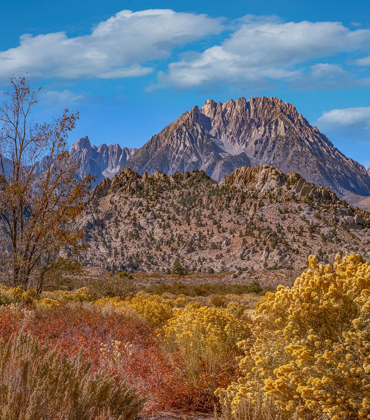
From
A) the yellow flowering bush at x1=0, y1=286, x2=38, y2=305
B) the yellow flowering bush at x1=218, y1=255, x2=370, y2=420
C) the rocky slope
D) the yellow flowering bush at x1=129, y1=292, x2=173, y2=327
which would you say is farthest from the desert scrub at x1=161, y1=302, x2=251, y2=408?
the rocky slope

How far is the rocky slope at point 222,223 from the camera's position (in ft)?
184

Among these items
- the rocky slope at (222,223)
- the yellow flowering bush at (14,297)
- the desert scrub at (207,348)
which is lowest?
the desert scrub at (207,348)

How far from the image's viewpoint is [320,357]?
383cm

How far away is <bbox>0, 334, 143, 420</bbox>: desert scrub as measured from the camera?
341 cm

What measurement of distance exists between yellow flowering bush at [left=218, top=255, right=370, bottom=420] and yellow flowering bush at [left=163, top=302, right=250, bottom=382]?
153 cm

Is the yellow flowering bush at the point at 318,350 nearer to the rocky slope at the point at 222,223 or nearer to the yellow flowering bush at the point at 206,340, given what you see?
the yellow flowering bush at the point at 206,340

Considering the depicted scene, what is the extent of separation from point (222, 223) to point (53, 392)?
61984 mm

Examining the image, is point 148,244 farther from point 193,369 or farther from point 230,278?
point 193,369

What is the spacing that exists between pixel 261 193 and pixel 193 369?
6360cm

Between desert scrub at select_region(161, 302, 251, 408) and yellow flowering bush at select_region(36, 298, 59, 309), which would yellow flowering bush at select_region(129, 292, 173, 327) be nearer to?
yellow flowering bush at select_region(36, 298, 59, 309)

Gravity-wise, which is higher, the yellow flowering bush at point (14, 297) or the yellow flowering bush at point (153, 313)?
the yellow flowering bush at point (14, 297)

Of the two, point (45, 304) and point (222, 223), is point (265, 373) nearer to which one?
point (45, 304)

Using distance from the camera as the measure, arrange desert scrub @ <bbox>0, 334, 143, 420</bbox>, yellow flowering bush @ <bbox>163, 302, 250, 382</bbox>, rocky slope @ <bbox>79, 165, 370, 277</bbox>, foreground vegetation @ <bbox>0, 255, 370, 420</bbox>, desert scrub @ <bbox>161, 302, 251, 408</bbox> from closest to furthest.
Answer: desert scrub @ <bbox>0, 334, 143, 420</bbox> → foreground vegetation @ <bbox>0, 255, 370, 420</bbox> → desert scrub @ <bbox>161, 302, 251, 408</bbox> → yellow flowering bush @ <bbox>163, 302, 250, 382</bbox> → rocky slope @ <bbox>79, 165, 370, 277</bbox>

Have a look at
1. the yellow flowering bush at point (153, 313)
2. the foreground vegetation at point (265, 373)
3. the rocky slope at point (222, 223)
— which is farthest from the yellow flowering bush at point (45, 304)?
the rocky slope at point (222, 223)
